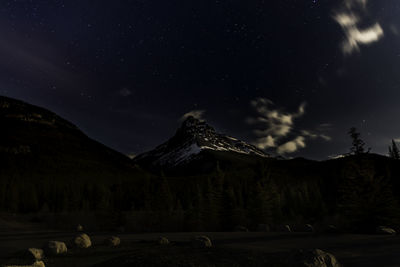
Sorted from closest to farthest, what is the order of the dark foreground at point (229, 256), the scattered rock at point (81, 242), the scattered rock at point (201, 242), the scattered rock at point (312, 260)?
the scattered rock at point (312, 260) < the dark foreground at point (229, 256) < the scattered rock at point (201, 242) < the scattered rock at point (81, 242)

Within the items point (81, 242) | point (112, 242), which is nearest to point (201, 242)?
point (112, 242)

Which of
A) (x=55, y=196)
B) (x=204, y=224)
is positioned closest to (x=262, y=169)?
(x=204, y=224)

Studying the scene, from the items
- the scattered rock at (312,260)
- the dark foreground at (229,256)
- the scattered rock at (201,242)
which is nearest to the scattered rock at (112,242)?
the dark foreground at (229,256)

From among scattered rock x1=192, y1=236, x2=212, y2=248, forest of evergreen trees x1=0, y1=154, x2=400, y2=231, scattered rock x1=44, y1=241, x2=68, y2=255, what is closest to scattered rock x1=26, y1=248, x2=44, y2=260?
scattered rock x1=44, y1=241, x2=68, y2=255

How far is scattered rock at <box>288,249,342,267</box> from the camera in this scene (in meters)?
8.09

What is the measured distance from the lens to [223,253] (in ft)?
31.9

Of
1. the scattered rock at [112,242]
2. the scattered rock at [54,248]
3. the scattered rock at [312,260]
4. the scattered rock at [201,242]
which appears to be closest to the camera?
the scattered rock at [312,260]

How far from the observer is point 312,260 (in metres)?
8.23

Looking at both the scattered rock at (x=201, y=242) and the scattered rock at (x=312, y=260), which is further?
the scattered rock at (x=201, y=242)

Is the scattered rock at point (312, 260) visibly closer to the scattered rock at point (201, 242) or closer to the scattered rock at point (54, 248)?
the scattered rock at point (201, 242)

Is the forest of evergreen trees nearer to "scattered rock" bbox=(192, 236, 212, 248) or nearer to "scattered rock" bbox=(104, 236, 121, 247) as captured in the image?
"scattered rock" bbox=(192, 236, 212, 248)

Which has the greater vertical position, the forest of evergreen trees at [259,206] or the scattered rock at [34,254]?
the forest of evergreen trees at [259,206]

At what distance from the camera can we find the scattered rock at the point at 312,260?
8094 millimetres

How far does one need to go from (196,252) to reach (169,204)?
113 ft
